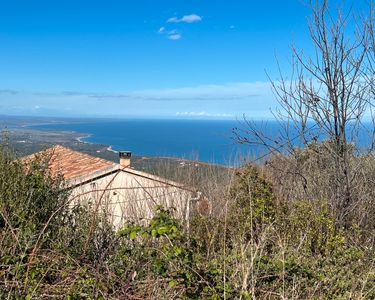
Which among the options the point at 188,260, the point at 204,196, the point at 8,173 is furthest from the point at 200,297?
the point at 204,196

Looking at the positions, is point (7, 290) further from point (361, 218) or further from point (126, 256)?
point (361, 218)

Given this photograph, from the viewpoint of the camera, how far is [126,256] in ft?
13.1

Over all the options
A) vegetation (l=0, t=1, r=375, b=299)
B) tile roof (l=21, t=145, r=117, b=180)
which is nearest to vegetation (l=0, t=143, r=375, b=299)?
vegetation (l=0, t=1, r=375, b=299)

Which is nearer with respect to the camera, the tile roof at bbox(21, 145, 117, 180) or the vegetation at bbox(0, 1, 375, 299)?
the vegetation at bbox(0, 1, 375, 299)

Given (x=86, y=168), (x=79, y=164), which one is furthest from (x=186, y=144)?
(x=86, y=168)

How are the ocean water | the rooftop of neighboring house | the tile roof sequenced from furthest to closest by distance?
the tile roof < the rooftop of neighboring house < the ocean water

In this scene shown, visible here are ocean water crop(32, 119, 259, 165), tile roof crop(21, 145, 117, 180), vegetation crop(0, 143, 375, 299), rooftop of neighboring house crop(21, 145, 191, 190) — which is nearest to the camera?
vegetation crop(0, 143, 375, 299)

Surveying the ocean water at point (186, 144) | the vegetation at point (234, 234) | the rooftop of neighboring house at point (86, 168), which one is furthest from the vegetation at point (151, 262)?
the ocean water at point (186, 144)

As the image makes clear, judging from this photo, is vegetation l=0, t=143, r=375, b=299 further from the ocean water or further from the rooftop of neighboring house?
the ocean water

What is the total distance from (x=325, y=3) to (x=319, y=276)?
4565 millimetres

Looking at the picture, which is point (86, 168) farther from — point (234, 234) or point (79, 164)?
point (234, 234)

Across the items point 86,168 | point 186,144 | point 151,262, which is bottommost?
point 186,144

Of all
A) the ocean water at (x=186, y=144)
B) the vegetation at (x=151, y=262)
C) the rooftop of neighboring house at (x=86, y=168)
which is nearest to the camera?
the vegetation at (x=151, y=262)

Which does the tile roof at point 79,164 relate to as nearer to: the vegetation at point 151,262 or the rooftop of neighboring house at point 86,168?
the rooftop of neighboring house at point 86,168
